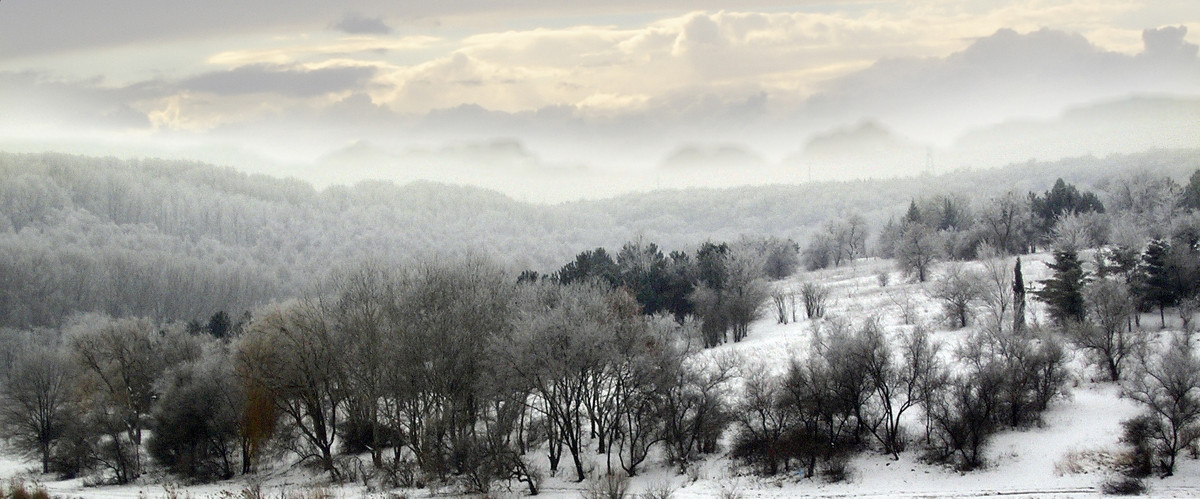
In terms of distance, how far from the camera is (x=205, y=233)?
537 ft

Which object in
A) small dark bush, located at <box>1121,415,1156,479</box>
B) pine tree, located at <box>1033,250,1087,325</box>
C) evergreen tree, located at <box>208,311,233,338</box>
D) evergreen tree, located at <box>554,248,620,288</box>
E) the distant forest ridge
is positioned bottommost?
small dark bush, located at <box>1121,415,1156,479</box>

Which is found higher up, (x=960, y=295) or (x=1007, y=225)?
(x=1007, y=225)

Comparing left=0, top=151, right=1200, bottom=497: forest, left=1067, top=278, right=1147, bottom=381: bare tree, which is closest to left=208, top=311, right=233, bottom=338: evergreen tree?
left=0, top=151, right=1200, bottom=497: forest

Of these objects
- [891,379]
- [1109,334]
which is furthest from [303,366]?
[1109,334]

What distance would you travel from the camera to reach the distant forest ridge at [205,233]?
120m

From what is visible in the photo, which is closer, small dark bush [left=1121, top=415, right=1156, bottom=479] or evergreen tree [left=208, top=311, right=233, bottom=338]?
small dark bush [left=1121, top=415, right=1156, bottom=479]

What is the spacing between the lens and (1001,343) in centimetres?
4172

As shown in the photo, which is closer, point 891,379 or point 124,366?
point 891,379

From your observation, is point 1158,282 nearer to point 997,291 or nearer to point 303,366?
point 997,291

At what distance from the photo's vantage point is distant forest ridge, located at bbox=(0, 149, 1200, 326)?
120 meters

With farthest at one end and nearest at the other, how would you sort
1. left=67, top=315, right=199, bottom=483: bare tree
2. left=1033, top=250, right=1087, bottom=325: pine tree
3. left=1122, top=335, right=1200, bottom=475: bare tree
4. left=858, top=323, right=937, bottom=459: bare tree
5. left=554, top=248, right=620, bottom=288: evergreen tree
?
left=554, top=248, right=620, bottom=288: evergreen tree, left=67, top=315, right=199, bottom=483: bare tree, left=1033, top=250, right=1087, bottom=325: pine tree, left=858, top=323, right=937, bottom=459: bare tree, left=1122, top=335, right=1200, bottom=475: bare tree

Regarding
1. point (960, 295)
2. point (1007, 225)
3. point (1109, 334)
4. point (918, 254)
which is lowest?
point (1109, 334)

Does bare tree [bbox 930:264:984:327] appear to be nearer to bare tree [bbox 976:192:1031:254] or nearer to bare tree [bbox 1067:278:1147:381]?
bare tree [bbox 1067:278:1147:381]

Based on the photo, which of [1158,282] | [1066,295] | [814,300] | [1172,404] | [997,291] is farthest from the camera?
[814,300]
